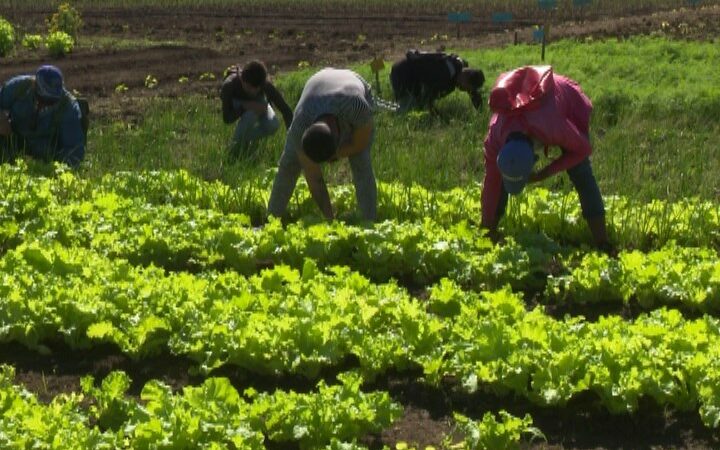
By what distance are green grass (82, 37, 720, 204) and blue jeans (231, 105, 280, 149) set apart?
13 centimetres

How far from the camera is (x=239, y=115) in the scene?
10.2m

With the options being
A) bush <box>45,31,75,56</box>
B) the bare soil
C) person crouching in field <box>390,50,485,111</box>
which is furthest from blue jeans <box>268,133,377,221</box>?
bush <box>45,31,75,56</box>

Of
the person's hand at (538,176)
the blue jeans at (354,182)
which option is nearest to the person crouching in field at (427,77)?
the blue jeans at (354,182)

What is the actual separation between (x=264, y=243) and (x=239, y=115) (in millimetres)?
3375

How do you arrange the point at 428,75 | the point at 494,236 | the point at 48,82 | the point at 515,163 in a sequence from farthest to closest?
1. the point at 428,75
2. the point at 48,82
3. the point at 494,236
4. the point at 515,163

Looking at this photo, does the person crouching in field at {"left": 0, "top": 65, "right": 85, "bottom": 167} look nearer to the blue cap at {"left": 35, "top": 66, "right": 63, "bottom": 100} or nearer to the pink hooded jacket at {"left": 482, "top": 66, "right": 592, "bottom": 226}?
the blue cap at {"left": 35, "top": 66, "right": 63, "bottom": 100}

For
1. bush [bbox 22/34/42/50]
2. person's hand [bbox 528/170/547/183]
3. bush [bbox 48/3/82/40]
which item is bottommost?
bush [bbox 22/34/42/50]

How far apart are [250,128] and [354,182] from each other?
276 cm

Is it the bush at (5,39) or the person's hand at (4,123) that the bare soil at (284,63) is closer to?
the bush at (5,39)

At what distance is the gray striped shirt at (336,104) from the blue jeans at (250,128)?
2.85 meters

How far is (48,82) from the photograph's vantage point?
908 cm

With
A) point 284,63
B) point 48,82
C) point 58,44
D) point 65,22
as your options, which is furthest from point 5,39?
point 48,82

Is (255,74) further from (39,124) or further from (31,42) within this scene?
(31,42)

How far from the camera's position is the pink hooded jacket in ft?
22.5
